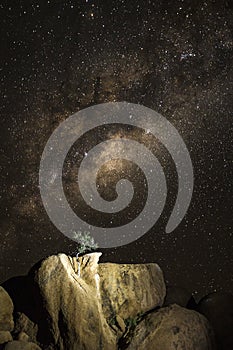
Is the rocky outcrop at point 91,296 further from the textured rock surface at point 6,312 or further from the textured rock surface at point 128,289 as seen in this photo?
the textured rock surface at point 6,312

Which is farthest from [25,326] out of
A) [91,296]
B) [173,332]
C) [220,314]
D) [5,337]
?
→ [220,314]

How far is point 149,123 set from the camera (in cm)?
1082

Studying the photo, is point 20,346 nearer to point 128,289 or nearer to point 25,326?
point 25,326

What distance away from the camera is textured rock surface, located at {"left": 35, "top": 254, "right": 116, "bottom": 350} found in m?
8.91

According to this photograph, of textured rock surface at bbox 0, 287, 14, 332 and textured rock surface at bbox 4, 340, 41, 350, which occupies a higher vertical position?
textured rock surface at bbox 0, 287, 14, 332

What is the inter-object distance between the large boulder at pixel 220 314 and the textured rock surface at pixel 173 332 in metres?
0.77

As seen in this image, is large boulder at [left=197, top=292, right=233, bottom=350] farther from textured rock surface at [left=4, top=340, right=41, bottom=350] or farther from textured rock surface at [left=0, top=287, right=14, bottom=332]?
textured rock surface at [left=0, top=287, right=14, bottom=332]

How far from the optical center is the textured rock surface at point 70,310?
8914mm

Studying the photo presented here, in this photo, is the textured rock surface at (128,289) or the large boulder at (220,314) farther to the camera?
the large boulder at (220,314)

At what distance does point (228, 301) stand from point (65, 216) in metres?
6.21

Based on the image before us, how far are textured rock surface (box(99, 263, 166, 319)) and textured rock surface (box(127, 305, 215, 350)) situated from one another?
0.51 metres

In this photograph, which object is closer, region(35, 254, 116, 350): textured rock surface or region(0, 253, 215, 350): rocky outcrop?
region(35, 254, 116, 350): textured rock surface

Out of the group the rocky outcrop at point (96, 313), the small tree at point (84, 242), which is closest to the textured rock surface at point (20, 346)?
the rocky outcrop at point (96, 313)

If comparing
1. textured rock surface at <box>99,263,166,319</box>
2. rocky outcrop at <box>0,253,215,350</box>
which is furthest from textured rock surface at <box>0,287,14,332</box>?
textured rock surface at <box>99,263,166,319</box>
